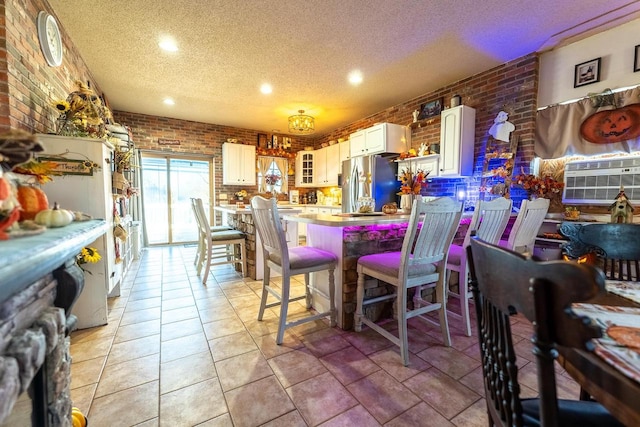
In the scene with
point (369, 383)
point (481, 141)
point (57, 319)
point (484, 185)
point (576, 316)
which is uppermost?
point (481, 141)

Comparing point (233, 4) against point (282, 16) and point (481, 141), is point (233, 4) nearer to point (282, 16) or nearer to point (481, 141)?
point (282, 16)

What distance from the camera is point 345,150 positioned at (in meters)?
5.52

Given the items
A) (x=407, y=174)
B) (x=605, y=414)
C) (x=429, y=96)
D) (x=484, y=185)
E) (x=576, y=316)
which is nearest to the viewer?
(x=576, y=316)

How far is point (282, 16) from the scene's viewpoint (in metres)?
2.34

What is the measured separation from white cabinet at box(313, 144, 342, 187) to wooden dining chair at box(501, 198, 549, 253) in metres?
3.81

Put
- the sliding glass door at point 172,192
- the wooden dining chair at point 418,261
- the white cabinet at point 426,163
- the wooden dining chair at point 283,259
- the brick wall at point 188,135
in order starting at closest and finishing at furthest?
the wooden dining chair at point 418,261 → the wooden dining chair at point 283,259 → the white cabinet at point 426,163 → the brick wall at point 188,135 → the sliding glass door at point 172,192

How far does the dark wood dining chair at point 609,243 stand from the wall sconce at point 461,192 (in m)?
2.49

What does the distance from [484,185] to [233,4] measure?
335cm

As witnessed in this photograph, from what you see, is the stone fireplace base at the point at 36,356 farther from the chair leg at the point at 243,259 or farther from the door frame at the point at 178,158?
the door frame at the point at 178,158

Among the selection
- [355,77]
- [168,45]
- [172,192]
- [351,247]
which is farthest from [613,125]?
[172,192]

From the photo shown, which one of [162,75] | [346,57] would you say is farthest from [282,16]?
[162,75]

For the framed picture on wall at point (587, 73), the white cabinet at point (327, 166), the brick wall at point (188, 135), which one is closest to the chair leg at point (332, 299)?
the framed picture on wall at point (587, 73)

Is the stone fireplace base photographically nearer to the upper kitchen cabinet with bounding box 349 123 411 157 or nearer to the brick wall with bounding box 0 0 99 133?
the brick wall with bounding box 0 0 99 133

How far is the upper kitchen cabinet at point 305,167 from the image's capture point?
21.5ft
